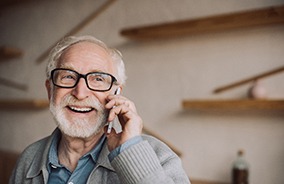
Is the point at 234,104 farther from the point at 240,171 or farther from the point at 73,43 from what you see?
the point at 73,43

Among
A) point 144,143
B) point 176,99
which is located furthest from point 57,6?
point 144,143

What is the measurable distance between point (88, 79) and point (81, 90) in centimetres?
5

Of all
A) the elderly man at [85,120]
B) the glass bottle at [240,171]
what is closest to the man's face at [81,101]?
the elderly man at [85,120]

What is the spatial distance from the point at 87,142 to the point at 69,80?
23cm

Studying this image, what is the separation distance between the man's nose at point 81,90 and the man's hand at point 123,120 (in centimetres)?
10

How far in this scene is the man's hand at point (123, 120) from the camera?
1.04 metres

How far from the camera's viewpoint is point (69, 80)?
4.01 ft

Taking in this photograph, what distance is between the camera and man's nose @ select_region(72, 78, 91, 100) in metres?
1.17

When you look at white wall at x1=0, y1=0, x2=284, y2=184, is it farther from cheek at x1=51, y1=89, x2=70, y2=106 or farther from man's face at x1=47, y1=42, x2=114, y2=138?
cheek at x1=51, y1=89, x2=70, y2=106

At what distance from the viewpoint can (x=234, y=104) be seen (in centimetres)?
193

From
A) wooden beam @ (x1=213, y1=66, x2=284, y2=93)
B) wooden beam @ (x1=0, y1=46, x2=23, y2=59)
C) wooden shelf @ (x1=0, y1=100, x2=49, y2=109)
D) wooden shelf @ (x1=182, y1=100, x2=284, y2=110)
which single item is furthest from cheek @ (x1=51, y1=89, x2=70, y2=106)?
wooden beam @ (x1=0, y1=46, x2=23, y2=59)

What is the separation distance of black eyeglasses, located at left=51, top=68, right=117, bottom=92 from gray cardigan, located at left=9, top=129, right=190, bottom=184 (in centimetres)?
22

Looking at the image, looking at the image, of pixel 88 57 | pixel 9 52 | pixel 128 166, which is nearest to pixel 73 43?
pixel 88 57

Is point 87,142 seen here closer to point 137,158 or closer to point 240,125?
point 137,158
